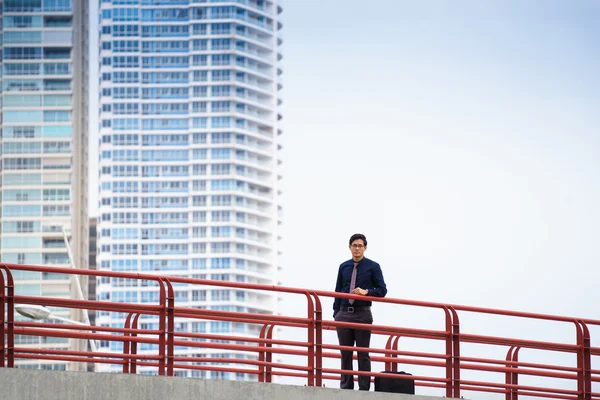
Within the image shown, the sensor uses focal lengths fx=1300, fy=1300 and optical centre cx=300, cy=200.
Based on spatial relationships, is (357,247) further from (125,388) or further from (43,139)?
(43,139)

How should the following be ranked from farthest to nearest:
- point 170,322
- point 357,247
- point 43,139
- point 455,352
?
point 43,139 < point 455,352 < point 357,247 < point 170,322

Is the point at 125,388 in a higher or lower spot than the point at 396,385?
higher

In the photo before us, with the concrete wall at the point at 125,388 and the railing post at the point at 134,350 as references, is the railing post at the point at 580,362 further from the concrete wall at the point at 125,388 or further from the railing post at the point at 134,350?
the railing post at the point at 134,350

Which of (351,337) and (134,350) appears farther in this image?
(134,350)

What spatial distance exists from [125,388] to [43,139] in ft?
592

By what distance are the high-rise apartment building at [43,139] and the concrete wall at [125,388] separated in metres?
167

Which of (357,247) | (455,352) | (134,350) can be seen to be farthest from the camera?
(134,350)

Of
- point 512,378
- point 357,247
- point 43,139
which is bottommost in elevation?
point 512,378

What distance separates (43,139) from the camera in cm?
18862

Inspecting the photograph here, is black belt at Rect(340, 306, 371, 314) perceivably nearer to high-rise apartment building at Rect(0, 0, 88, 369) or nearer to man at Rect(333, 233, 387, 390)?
man at Rect(333, 233, 387, 390)

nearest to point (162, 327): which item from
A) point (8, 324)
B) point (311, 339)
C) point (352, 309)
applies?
point (8, 324)

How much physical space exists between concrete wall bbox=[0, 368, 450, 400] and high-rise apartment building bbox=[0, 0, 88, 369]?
166549 mm

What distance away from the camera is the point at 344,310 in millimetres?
14539

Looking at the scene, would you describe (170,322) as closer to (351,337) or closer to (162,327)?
(162,327)
